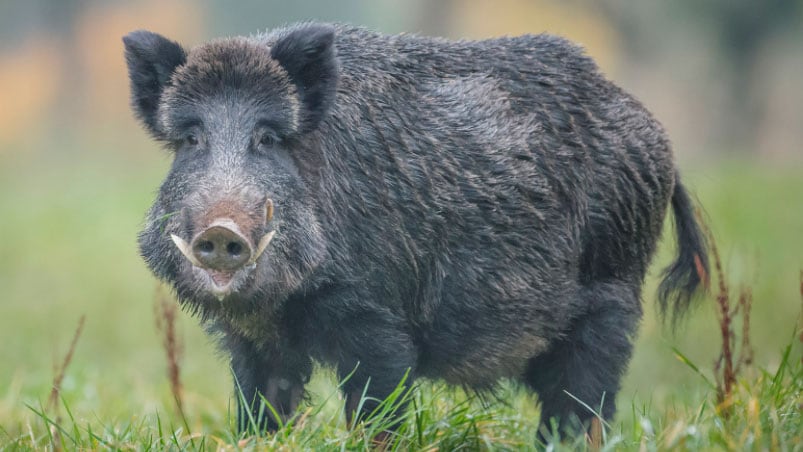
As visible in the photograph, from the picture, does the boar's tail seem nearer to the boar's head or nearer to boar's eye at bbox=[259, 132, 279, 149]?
the boar's head

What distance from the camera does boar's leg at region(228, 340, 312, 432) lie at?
14.7 ft

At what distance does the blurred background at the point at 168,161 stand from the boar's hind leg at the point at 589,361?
7.9 inches

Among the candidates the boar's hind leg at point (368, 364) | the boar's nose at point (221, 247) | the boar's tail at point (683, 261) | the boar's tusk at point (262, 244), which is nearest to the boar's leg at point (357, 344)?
the boar's hind leg at point (368, 364)

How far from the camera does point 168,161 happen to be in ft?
68.1

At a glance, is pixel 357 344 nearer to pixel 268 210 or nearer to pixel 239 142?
pixel 268 210

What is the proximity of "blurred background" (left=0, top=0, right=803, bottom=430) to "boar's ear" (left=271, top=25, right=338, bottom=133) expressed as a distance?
125cm

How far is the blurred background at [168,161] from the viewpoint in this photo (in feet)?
27.3

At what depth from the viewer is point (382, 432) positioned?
4191 millimetres

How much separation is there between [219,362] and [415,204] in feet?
7.45

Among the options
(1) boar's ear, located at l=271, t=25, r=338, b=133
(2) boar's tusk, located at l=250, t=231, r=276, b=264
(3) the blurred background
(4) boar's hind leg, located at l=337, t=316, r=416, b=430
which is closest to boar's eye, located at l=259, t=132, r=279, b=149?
(1) boar's ear, located at l=271, t=25, r=338, b=133

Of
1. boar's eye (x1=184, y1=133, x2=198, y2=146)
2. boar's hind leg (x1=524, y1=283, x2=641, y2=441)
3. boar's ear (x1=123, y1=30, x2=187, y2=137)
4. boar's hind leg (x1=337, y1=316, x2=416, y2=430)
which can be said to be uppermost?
boar's ear (x1=123, y1=30, x2=187, y2=137)

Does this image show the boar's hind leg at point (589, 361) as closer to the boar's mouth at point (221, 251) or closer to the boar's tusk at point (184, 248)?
the boar's mouth at point (221, 251)

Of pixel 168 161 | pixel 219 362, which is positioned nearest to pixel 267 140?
pixel 219 362

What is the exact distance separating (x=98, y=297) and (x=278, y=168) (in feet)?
26.0
